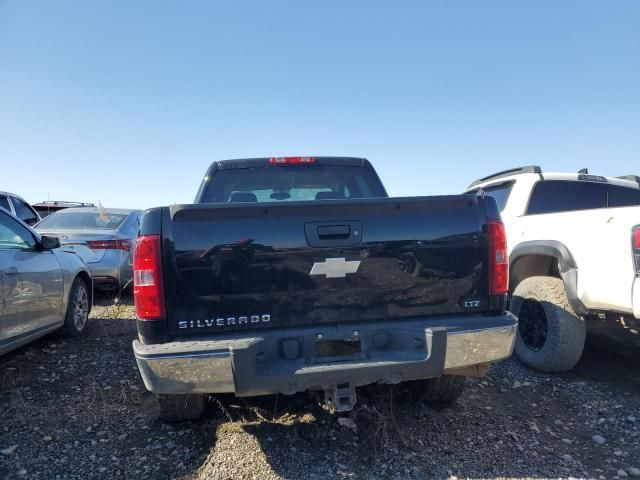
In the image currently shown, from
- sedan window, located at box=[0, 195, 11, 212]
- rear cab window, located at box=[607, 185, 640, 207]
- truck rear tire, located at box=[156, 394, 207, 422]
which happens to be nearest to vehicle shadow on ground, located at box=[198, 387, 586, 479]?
truck rear tire, located at box=[156, 394, 207, 422]

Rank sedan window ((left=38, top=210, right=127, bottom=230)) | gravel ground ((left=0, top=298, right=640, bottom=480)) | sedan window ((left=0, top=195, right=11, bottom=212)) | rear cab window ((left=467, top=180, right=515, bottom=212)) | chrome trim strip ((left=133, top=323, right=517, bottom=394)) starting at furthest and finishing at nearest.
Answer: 1. sedan window ((left=0, top=195, right=11, bottom=212))
2. sedan window ((left=38, top=210, right=127, bottom=230))
3. rear cab window ((left=467, top=180, right=515, bottom=212))
4. gravel ground ((left=0, top=298, right=640, bottom=480))
5. chrome trim strip ((left=133, top=323, right=517, bottom=394))

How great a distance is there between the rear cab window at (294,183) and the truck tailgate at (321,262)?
121cm

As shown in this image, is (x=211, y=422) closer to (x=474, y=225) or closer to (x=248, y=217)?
(x=248, y=217)

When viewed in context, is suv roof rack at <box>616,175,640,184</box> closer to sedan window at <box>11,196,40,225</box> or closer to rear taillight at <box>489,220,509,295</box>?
rear taillight at <box>489,220,509,295</box>

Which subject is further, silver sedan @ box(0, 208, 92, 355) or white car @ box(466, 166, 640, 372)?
silver sedan @ box(0, 208, 92, 355)

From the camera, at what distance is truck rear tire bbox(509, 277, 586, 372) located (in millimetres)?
3680

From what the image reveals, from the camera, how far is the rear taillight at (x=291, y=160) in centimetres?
354

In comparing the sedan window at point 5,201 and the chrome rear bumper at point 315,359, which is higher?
the sedan window at point 5,201

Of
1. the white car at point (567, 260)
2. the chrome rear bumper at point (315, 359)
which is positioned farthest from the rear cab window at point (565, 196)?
the chrome rear bumper at point (315, 359)

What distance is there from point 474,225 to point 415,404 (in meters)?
1.56

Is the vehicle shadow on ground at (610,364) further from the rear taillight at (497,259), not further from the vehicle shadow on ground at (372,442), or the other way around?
the rear taillight at (497,259)

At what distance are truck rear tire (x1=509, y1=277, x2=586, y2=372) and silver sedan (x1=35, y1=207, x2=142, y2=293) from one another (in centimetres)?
529

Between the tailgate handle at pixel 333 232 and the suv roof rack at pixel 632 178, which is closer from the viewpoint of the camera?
the tailgate handle at pixel 333 232

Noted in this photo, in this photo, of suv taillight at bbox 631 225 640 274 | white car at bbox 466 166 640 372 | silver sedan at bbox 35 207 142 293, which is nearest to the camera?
suv taillight at bbox 631 225 640 274
